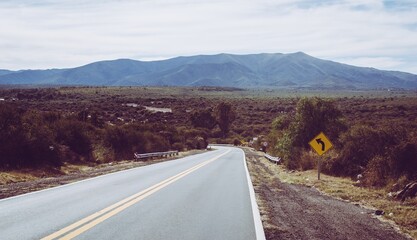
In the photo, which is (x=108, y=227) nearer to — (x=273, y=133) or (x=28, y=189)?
(x=28, y=189)

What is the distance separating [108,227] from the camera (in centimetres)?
888

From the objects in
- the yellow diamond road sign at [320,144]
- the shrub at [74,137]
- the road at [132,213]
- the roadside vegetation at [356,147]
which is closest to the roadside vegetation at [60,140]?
the shrub at [74,137]

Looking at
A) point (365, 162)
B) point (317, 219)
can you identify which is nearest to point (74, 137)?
point (365, 162)

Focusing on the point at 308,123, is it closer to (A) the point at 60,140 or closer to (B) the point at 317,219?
(A) the point at 60,140

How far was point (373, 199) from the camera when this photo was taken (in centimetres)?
1428

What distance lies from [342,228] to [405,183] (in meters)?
6.85

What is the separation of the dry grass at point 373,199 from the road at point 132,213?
10.2 ft

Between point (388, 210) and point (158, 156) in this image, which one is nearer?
point (388, 210)

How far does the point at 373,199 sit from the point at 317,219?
14.2 feet

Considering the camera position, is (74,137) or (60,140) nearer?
(60,140)

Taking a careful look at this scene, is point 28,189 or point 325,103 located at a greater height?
point 325,103

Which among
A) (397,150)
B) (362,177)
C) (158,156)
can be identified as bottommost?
(158,156)

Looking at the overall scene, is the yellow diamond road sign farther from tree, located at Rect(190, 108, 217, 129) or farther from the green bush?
tree, located at Rect(190, 108, 217, 129)

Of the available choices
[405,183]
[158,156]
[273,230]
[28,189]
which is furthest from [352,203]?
[158,156]
